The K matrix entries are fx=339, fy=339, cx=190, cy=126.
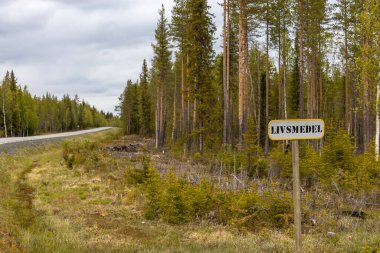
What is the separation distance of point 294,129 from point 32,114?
285 feet

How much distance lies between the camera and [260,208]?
9578 millimetres

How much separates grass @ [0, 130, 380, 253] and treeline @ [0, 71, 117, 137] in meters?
55.1

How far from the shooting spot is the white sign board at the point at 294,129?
203 inches

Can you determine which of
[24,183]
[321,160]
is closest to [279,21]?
[321,160]

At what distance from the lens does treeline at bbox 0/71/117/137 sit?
2613 inches

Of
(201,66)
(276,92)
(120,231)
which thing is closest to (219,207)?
(120,231)

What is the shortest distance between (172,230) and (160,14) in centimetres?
3521

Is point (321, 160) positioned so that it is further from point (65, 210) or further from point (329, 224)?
point (65, 210)

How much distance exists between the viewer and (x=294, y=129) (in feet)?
17.0

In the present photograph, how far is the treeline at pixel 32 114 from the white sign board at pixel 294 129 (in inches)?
2513

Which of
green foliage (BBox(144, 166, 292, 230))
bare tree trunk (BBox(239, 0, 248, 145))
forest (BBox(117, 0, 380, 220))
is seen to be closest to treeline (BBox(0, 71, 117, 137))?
forest (BBox(117, 0, 380, 220))

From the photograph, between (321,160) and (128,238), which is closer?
(128,238)

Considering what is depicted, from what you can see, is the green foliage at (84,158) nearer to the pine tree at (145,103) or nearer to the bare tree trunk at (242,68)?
the bare tree trunk at (242,68)

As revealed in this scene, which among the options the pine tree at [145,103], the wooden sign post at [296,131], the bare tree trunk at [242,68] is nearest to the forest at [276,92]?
the bare tree trunk at [242,68]
